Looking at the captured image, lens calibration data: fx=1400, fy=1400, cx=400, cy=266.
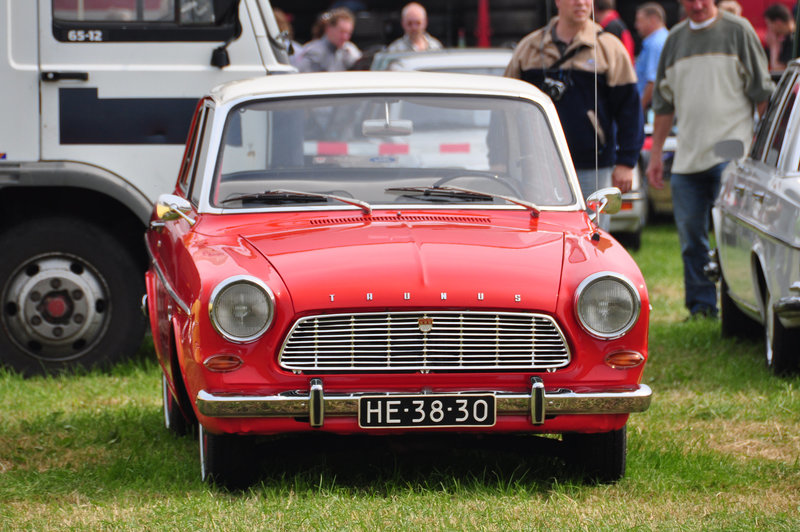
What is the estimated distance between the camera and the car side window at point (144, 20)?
7.27m

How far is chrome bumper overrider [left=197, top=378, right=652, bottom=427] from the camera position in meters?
4.72

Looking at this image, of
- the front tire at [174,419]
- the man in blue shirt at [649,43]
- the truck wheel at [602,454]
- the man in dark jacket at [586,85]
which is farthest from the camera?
the man in blue shirt at [649,43]

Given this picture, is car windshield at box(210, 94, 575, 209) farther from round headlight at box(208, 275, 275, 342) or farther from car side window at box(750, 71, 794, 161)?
car side window at box(750, 71, 794, 161)

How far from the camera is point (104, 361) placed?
25.0 feet

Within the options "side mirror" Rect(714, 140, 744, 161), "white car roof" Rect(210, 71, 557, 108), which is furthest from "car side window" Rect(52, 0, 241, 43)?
"side mirror" Rect(714, 140, 744, 161)

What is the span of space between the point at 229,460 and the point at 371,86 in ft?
5.85

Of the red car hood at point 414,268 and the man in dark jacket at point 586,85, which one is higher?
the man in dark jacket at point 586,85

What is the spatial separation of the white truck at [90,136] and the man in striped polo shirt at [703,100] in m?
2.84

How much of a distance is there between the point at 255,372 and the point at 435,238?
2.84ft

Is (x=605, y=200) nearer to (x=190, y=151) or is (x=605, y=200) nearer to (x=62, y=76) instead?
(x=190, y=151)

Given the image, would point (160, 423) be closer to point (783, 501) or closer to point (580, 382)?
point (580, 382)

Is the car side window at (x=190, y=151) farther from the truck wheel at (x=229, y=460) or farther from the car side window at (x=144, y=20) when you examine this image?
the truck wheel at (x=229, y=460)

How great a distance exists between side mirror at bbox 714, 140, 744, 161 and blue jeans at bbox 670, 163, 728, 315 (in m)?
1.12

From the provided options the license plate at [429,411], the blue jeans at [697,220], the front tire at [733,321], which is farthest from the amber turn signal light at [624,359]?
the blue jeans at [697,220]
